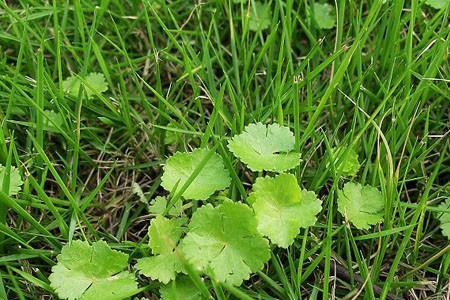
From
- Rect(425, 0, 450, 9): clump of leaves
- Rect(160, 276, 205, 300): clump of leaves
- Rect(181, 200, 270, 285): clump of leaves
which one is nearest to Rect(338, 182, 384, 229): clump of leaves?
Rect(181, 200, 270, 285): clump of leaves

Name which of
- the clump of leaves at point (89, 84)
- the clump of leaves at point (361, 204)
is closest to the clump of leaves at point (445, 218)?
the clump of leaves at point (361, 204)

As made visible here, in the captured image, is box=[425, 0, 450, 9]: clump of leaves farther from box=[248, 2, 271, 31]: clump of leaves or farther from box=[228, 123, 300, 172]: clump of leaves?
box=[228, 123, 300, 172]: clump of leaves

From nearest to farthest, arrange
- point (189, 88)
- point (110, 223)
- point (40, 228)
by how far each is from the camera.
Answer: point (40, 228) → point (110, 223) → point (189, 88)

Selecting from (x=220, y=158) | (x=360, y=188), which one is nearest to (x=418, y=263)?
(x=360, y=188)

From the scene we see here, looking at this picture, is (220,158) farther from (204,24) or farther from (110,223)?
(204,24)

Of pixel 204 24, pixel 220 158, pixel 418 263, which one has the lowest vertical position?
pixel 418 263

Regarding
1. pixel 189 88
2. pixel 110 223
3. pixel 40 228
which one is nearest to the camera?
pixel 40 228

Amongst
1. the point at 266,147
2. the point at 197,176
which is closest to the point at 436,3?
the point at 266,147
